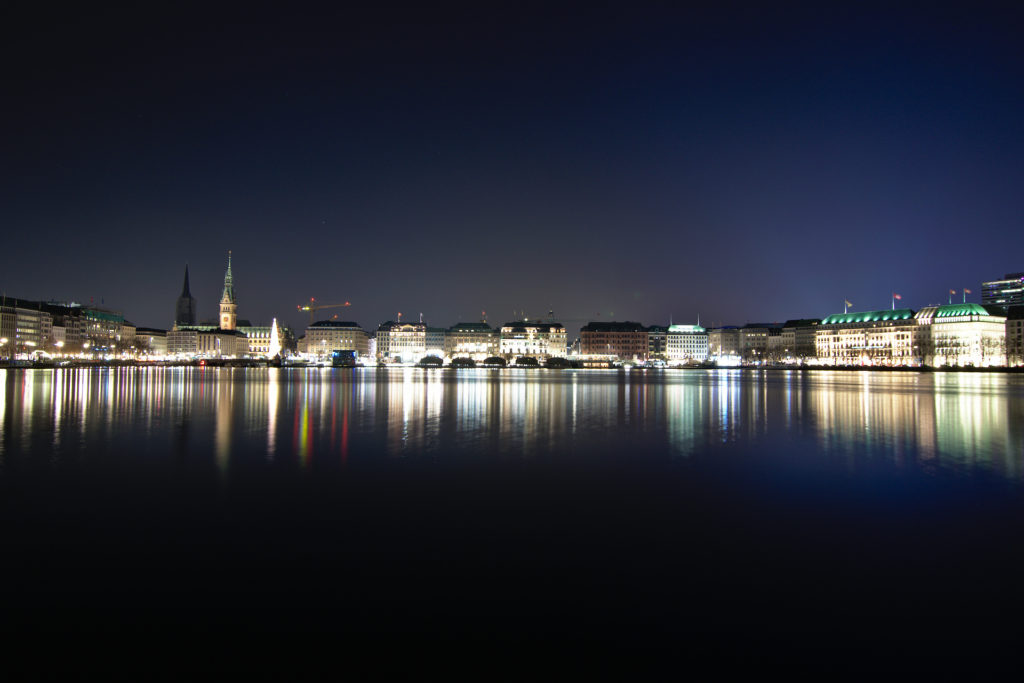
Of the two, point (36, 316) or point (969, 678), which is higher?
point (36, 316)

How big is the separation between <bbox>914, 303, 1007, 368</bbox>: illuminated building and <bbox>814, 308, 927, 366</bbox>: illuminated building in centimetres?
439

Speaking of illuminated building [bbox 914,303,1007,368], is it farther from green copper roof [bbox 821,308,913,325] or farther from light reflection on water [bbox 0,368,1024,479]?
light reflection on water [bbox 0,368,1024,479]

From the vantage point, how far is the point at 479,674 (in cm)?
619

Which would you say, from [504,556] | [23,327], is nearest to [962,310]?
[504,556]

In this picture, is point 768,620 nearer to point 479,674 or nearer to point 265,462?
point 479,674

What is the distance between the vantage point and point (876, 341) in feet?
606

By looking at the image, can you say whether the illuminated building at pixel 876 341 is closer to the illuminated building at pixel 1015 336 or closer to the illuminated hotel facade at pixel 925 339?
the illuminated hotel facade at pixel 925 339

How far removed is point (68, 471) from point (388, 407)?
809 inches

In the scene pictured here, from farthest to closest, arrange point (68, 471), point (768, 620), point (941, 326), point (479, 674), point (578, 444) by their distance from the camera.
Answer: point (941, 326), point (578, 444), point (68, 471), point (768, 620), point (479, 674)

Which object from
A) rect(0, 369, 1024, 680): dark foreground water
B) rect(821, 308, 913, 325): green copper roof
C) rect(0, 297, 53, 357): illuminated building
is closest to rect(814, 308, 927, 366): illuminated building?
rect(821, 308, 913, 325): green copper roof

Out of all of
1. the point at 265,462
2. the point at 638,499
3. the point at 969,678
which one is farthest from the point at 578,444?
the point at 969,678

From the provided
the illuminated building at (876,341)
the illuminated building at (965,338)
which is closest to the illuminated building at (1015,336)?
the illuminated building at (965,338)

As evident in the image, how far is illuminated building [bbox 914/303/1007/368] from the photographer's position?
15388cm

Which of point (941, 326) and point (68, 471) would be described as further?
point (941, 326)
